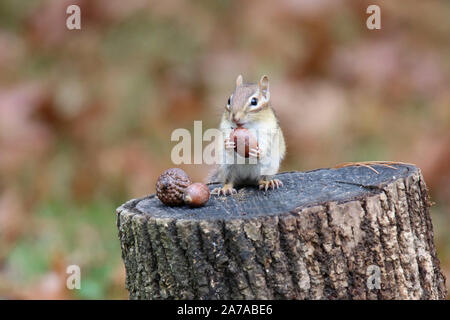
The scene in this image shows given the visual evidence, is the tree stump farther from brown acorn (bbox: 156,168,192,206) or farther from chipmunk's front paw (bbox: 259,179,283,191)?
chipmunk's front paw (bbox: 259,179,283,191)

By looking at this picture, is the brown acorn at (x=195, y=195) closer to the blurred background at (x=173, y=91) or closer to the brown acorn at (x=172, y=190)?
the brown acorn at (x=172, y=190)

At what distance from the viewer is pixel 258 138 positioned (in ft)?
9.78

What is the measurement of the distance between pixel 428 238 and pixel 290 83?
3544mm

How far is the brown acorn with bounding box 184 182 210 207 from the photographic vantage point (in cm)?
260

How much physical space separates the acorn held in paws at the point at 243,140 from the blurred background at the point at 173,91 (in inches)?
74.1

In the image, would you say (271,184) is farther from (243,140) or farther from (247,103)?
(247,103)

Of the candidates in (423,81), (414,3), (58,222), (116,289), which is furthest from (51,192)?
(414,3)

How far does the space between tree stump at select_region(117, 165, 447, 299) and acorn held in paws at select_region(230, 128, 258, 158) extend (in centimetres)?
31

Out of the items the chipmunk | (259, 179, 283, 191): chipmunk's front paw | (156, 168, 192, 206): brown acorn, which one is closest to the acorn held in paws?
the chipmunk

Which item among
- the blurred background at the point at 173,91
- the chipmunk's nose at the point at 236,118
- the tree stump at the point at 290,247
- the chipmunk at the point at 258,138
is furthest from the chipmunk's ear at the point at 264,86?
the blurred background at the point at 173,91

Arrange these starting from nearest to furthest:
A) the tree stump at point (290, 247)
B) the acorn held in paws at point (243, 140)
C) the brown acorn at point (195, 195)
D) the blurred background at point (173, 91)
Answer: the tree stump at point (290, 247)
the brown acorn at point (195, 195)
the acorn held in paws at point (243, 140)
the blurred background at point (173, 91)

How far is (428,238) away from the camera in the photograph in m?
2.71

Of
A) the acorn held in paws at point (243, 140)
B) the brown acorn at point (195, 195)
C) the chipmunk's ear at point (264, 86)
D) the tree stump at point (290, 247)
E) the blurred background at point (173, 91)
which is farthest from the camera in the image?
the blurred background at point (173, 91)

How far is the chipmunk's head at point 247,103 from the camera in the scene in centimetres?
291
